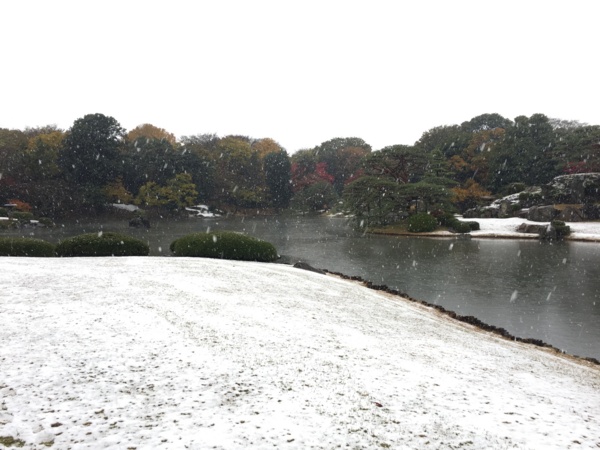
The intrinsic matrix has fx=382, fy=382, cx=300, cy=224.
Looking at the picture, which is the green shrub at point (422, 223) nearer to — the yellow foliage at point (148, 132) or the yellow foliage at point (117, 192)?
the yellow foliage at point (117, 192)

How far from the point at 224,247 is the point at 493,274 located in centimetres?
1058

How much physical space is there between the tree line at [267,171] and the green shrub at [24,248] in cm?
2334

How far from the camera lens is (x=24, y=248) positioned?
13.4 meters

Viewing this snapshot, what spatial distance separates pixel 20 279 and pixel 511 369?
28.5 feet

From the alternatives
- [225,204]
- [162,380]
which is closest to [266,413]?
[162,380]

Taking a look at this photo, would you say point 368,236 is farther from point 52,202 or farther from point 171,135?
point 171,135

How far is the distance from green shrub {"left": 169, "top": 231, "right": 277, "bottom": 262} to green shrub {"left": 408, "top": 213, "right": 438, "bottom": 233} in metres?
17.1

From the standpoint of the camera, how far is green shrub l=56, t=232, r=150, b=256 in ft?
45.6

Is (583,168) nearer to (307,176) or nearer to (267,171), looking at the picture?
(267,171)

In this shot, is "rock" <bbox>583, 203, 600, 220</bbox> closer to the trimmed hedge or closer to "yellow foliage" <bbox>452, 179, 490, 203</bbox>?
the trimmed hedge

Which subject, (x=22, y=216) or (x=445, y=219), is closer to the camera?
(x=445, y=219)

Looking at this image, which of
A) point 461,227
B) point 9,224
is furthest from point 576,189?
point 9,224

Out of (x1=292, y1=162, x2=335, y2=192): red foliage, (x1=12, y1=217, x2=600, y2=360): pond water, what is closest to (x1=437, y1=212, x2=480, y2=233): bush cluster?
(x1=12, y1=217, x2=600, y2=360): pond water

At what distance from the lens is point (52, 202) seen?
1661 inches
